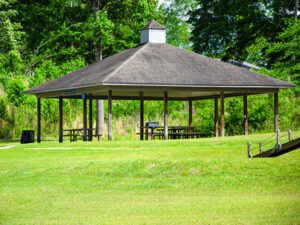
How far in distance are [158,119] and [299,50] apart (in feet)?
34.4

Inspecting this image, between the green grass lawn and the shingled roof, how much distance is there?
5.78 m

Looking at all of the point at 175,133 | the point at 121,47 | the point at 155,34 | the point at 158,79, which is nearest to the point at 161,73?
the point at 158,79

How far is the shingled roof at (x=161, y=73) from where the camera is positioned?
25.6 m

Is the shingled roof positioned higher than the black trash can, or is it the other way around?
the shingled roof

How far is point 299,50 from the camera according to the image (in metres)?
33.2

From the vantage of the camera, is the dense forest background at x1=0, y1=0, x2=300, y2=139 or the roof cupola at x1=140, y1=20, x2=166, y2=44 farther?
the dense forest background at x1=0, y1=0, x2=300, y2=139

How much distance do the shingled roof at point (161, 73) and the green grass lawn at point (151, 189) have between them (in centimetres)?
578

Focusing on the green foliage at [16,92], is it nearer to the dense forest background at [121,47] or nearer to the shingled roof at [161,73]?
the dense forest background at [121,47]

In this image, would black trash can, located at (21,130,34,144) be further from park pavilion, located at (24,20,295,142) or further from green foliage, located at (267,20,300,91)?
green foliage, located at (267,20,300,91)

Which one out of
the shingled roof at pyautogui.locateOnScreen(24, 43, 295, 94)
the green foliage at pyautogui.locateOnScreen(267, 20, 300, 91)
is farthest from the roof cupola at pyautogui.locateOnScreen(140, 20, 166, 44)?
the green foliage at pyautogui.locateOnScreen(267, 20, 300, 91)

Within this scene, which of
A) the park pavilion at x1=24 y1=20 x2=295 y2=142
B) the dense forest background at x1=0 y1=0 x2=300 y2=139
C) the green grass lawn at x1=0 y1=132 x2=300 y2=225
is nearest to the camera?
the green grass lawn at x1=0 y1=132 x2=300 y2=225

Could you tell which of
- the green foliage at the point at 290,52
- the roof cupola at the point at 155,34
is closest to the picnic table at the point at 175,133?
the roof cupola at the point at 155,34

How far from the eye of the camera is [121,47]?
143 ft

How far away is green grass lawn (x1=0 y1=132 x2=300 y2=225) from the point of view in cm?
1019
